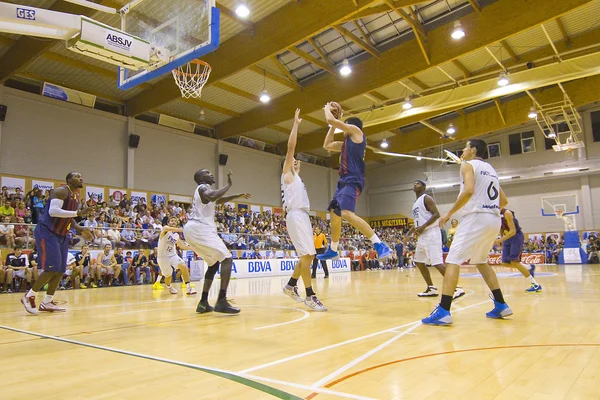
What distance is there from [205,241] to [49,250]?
7.59 ft

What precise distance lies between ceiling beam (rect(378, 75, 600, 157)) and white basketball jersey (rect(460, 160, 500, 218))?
21514 mm

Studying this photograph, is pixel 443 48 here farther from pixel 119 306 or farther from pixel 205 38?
pixel 119 306

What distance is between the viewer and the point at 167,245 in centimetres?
954

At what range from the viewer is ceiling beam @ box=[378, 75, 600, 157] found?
72.1 feet

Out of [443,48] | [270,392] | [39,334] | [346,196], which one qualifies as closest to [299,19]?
[443,48]

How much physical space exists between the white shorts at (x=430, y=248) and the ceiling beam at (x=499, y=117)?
19467mm

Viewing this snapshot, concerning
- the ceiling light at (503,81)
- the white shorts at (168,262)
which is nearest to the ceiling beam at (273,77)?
the ceiling light at (503,81)

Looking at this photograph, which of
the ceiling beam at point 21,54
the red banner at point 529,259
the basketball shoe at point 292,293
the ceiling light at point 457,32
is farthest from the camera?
the red banner at point 529,259

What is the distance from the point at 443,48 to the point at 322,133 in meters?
11.7

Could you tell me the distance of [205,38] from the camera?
802 cm

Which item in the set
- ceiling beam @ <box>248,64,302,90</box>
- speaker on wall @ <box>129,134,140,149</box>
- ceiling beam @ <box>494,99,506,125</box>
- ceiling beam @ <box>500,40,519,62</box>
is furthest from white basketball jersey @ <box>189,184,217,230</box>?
ceiling beam @ <box>494,99,506,125</box>

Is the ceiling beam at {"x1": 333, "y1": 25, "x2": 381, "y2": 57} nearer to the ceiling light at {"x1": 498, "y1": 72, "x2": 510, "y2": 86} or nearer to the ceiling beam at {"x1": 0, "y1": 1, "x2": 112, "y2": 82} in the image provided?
the ceiling light at {"x1": 498, "y1": 72, "x2": 510, "y2": 86}

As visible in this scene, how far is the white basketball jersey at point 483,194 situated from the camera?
4.77m

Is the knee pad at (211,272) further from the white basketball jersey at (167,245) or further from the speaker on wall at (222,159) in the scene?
the speaker on wall at (222,159)
